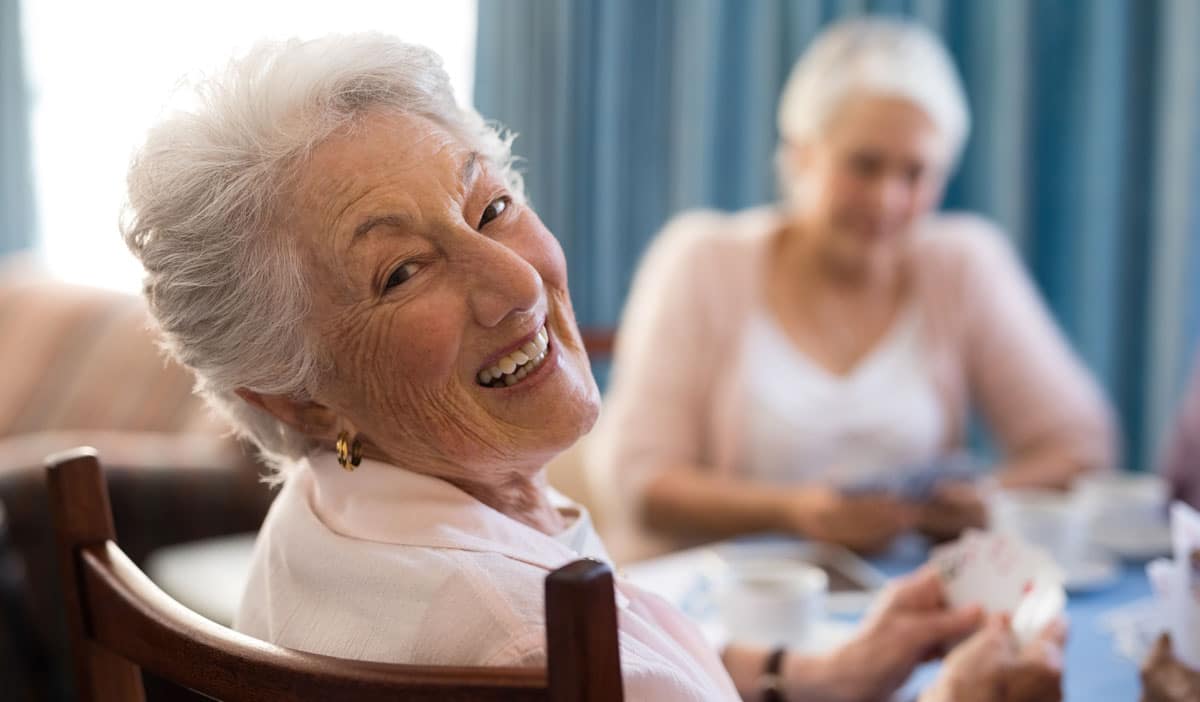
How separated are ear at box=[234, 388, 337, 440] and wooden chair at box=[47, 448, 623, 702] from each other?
139 mm

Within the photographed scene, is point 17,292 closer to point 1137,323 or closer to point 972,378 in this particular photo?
point 972,378

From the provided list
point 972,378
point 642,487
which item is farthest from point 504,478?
point 972,378

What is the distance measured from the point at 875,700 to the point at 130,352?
107 inches

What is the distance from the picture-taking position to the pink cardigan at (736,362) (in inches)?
85.4

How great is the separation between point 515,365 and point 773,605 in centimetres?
54

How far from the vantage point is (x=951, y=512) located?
5.51 feet

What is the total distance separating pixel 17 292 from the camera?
390cm

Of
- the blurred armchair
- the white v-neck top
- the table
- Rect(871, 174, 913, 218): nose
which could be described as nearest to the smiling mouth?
the table

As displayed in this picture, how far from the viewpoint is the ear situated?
90cm

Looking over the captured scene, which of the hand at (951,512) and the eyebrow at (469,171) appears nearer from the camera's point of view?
the eyebrow at (469,171)

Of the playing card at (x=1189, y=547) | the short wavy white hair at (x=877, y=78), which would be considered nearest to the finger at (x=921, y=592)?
the playing card at (x=1189, y=547)

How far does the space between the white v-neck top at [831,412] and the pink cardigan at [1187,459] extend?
578mm

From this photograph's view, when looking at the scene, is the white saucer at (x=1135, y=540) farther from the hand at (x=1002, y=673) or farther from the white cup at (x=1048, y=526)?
the hand at (x=1002, y=673)

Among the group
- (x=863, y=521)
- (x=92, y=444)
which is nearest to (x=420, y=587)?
(x=863, y=521)
